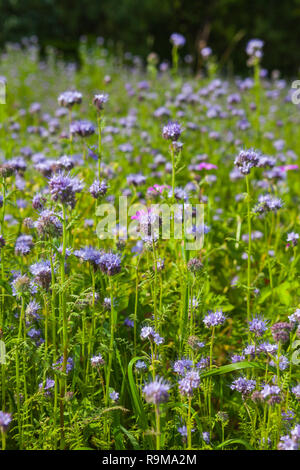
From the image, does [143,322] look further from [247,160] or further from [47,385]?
[247,160]

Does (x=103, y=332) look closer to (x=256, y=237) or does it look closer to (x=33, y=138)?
(x=256, y=237)

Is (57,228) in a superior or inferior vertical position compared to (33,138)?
inferior

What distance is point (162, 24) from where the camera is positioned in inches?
583

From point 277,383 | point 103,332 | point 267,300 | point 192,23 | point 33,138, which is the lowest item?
point 277,383

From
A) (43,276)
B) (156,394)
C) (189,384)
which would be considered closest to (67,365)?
(43,276)

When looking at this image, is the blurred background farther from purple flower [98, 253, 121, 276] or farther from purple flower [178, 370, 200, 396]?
purple flower [178, 370, 200, 396]

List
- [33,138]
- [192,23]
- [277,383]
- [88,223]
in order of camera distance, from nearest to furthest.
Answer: [277,383], [88,223], [33,138], [192,23]

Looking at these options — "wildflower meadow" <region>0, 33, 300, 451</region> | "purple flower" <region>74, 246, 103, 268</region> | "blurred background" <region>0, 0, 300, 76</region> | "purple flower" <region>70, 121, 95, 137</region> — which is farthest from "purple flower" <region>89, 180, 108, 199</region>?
"blurred background" <region>0, 0, 300, 76</region>

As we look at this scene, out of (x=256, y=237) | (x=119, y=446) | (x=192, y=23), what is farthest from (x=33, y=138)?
(x=192, y=23)

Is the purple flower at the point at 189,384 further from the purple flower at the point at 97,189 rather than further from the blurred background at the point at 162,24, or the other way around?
the blurred background at the point at 162,24

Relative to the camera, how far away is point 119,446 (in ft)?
5.52

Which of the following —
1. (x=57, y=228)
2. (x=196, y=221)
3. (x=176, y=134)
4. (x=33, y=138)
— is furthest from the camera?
(x=33, y=138)

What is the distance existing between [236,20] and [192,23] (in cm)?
172

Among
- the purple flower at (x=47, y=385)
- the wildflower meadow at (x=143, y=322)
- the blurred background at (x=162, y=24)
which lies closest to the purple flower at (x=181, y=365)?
the wildflower meadow at (x=143, y=322)
